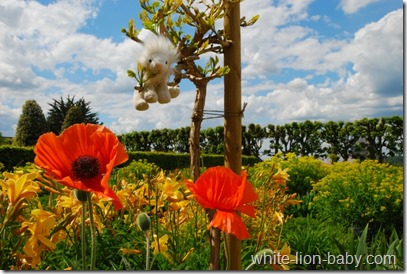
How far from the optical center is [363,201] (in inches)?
158

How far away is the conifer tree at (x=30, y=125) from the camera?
1289 centimetres

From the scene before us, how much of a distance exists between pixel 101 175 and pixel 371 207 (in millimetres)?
3399

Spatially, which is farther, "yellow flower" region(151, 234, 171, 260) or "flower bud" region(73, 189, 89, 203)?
"yellow flower" region(151, 234, 171, 260)

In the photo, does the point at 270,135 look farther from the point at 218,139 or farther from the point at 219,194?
the point at 219,194

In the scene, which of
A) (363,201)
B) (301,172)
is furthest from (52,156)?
(301,172)

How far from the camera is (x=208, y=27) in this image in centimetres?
188

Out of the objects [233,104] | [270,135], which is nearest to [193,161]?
[233,104]

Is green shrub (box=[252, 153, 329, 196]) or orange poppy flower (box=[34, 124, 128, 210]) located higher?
orange poppy flower (box=[34, 124, 128, 210])

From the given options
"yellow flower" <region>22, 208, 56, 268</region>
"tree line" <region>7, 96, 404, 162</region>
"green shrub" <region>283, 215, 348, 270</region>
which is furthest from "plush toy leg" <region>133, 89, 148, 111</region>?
"tree line" <region>7, 96, 404, 162</region>

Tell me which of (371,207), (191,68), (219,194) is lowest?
(371,207)

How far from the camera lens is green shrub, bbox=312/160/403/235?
13.0 feet

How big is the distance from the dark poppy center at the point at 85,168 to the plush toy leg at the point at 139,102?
0.65 meters

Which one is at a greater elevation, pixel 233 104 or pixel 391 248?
pixel 233 104

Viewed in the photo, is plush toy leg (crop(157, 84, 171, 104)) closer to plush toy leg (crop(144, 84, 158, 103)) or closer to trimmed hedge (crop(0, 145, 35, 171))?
plush toy leg (crop(144, 84, 158, 103))
